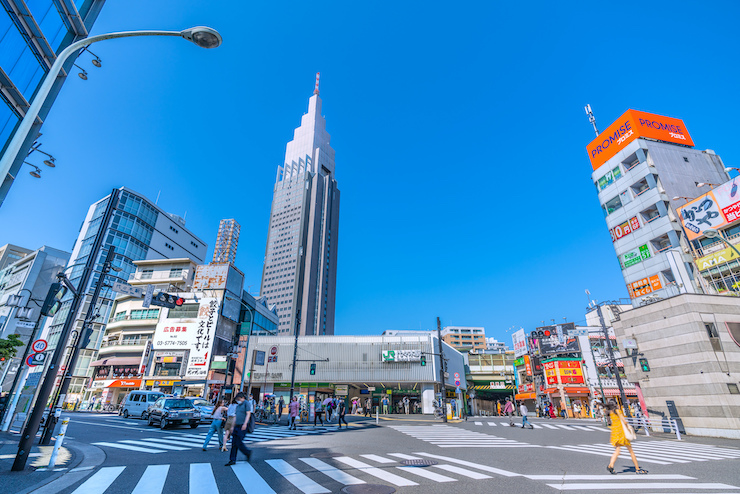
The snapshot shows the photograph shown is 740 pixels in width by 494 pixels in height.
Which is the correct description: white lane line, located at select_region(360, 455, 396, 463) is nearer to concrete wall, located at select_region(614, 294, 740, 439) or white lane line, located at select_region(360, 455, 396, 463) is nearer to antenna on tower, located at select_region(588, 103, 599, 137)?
concrete wall, located at select_region(614, 294, 740, 439)

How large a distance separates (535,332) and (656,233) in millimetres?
22402

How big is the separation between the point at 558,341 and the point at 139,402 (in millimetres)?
50098

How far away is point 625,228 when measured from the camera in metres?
41.4

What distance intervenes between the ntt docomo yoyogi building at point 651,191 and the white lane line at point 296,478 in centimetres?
3896

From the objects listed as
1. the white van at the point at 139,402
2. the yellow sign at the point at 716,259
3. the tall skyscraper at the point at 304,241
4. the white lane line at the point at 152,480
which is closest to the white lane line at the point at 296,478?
the white lane line at the point at 152,480

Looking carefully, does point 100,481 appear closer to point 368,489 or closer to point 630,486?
point 368,489

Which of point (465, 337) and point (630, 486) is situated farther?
point (465, 337)

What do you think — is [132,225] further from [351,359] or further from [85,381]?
[351,359]

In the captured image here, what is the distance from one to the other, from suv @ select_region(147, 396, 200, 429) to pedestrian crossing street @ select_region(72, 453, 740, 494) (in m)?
11.8

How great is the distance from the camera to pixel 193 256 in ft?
306

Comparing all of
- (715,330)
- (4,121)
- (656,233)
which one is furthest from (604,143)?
(4,121)

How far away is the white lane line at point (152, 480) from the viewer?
611 centimetres

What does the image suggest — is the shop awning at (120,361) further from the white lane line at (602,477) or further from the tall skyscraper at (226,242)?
the white lane line at (602,477)

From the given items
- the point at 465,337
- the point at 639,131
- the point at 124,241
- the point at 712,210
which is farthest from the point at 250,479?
the point at 465,337
